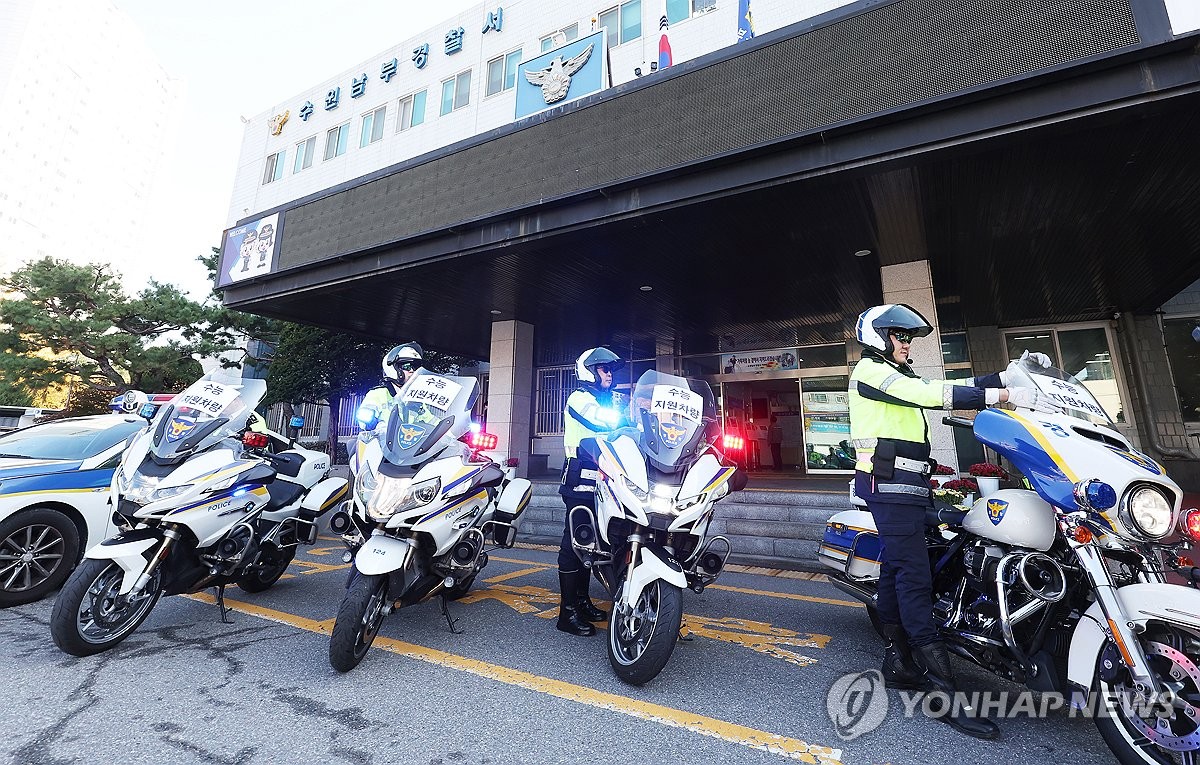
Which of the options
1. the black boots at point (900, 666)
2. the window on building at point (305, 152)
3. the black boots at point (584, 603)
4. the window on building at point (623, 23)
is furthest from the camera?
the window on building at point (305, 152)

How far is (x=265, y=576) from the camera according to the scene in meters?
4.29

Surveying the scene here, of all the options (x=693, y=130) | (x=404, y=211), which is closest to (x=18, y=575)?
(x=404, y=211)

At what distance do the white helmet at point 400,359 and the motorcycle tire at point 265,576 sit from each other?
1.63 meters

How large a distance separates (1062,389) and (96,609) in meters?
5.10

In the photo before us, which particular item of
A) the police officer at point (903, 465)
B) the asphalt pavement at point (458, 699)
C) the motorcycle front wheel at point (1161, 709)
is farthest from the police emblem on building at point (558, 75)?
the motorcycle front wheel at point (1161, 709)

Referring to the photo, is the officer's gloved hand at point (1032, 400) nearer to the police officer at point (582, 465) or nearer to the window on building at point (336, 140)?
the police officer at point (582, 465)

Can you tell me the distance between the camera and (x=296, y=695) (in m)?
2.49

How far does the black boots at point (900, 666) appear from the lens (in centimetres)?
258

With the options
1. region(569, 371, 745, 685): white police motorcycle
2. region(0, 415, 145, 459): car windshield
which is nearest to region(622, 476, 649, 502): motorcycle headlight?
region(569, 371, 745, 685): white police motorcycle

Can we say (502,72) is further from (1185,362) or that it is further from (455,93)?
(1185,362)

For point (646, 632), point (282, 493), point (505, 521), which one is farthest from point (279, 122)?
point (646, 632)

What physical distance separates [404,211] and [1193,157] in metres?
9.42

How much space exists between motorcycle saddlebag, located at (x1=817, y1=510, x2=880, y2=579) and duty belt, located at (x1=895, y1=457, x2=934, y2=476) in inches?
22.5

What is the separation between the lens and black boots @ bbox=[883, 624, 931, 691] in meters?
2.58
